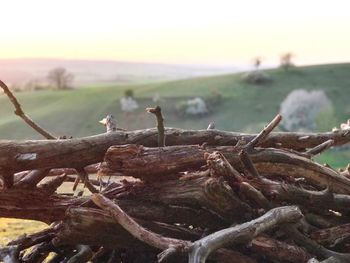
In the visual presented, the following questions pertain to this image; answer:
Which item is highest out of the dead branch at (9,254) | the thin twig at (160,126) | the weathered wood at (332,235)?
the thin twig at (160,126)

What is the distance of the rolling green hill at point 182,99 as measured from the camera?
30.6 meters

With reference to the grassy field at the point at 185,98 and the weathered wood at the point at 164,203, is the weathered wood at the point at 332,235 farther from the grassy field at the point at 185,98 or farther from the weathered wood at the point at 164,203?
the grassy field at the point at 185,98

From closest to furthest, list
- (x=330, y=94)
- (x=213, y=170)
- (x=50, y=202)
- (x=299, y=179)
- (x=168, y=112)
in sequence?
(x=213, y=170), (x=50, y=202), (x=299, y=179), (x=168, y=112), (x=330, y=94)

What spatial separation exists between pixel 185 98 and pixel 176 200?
32.9 m

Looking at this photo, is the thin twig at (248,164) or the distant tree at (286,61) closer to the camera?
the thin twig at (248,164)

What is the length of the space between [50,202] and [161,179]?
1.81ft

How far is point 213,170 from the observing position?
9.70 feet

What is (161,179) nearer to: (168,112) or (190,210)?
(190,210)

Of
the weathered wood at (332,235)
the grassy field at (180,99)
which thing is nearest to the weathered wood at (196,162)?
the weathered wood at (332,235)

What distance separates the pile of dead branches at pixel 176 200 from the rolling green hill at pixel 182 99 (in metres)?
24.3

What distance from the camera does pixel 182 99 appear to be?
3556 centimetres

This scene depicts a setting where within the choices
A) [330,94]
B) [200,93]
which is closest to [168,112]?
[200,93]

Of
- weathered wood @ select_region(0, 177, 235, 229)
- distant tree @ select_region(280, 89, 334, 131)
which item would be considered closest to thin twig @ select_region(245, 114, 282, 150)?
weathered wood @ select_region(0, 177, 235, 229)

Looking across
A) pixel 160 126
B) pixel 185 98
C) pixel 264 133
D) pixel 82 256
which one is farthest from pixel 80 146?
pixel 185 98
